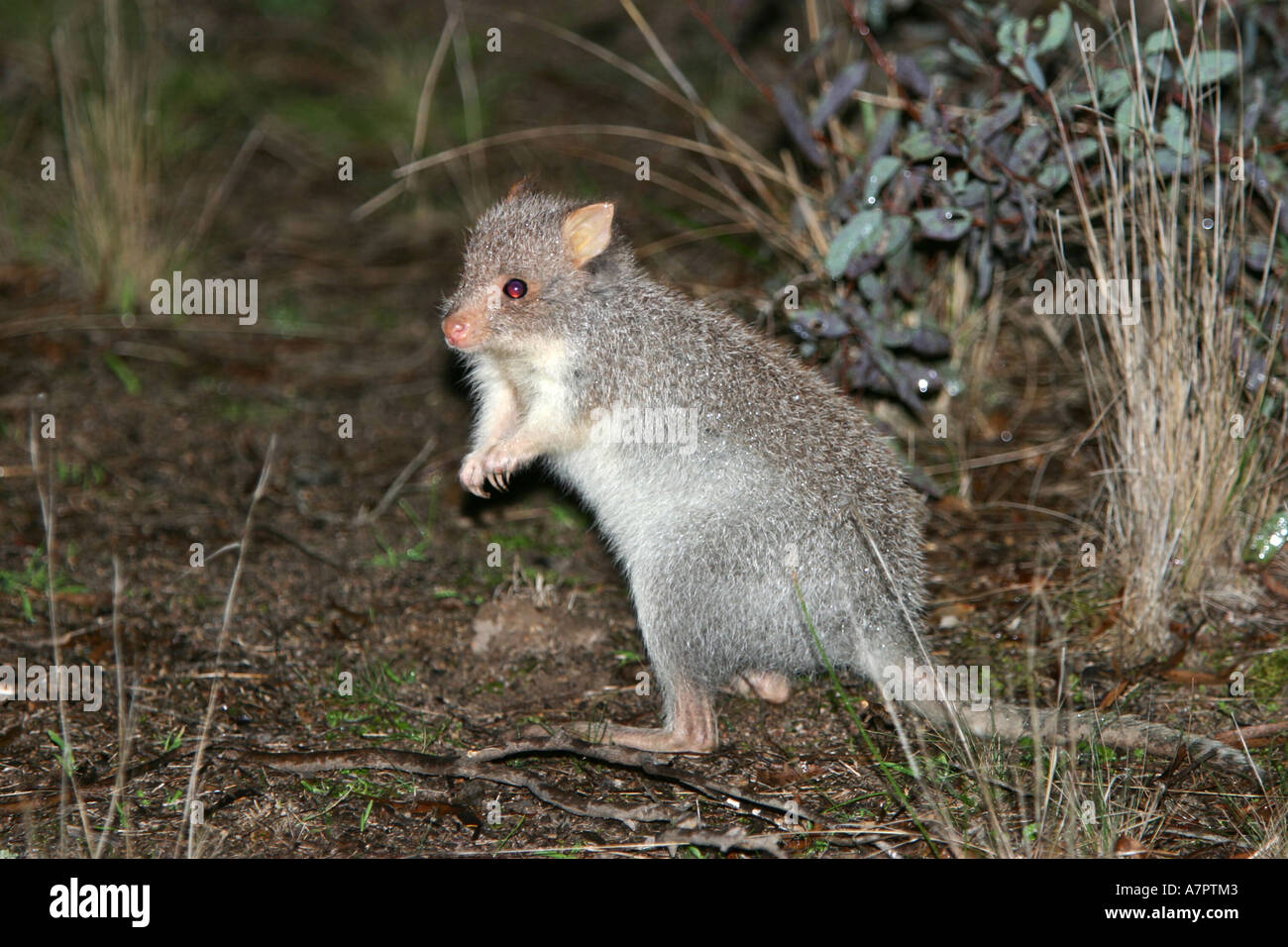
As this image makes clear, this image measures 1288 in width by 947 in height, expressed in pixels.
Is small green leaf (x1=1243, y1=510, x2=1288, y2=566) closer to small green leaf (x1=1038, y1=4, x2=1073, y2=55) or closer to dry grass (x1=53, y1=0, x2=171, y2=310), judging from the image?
small green leaf (x1=1038, y1=4, x2=1073, y2=55)

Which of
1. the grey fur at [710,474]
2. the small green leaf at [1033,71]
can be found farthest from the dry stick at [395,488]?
the small green leaf at [1033,71]

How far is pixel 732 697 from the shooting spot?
4.61 meters

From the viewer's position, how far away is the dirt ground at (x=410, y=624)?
12.5 ft

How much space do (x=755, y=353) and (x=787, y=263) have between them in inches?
66.7

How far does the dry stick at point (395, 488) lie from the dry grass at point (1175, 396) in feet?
9.04

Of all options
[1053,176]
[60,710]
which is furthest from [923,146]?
[60,710]

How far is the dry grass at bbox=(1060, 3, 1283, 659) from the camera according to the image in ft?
14.3

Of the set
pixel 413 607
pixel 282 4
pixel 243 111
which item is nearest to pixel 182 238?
pixel 243 111

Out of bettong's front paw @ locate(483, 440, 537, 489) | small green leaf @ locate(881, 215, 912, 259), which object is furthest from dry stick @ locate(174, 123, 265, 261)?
small green leaf @ locate(881, 215, 912, 259)

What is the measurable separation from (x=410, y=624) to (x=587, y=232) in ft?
5.12

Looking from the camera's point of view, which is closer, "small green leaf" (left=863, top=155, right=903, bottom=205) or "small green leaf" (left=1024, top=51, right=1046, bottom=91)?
"small green leaf" (left=1024, top=51, right=1046, bottom=91)

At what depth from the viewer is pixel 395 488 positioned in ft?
18.5

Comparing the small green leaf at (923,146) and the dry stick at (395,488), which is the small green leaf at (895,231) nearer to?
the small green leaf at (923,146)

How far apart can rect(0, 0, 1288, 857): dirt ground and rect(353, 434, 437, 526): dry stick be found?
0.08 ft
